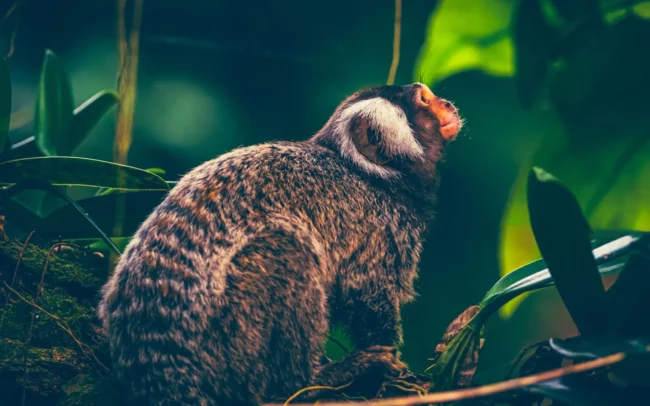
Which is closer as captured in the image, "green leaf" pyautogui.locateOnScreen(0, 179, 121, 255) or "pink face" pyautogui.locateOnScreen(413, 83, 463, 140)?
"green leaf" pyautogui.locateOnScreen(0, 179, 121, 255)

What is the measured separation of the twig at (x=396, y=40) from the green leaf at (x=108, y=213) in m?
0.94

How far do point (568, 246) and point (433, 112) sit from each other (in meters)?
0.84

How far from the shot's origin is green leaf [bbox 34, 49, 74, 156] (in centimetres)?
179

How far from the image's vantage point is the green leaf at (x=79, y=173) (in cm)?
152

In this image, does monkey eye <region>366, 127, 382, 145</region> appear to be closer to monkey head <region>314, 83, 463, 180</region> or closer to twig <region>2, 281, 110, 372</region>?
monkey head <region>314, 83, 463, 180</region>

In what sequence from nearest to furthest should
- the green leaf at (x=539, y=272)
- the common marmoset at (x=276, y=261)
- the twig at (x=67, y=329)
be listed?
the green leaf at (x=539, y=272), the common marmoset at (x=276, y=261), the twig at (x=67, y=329)

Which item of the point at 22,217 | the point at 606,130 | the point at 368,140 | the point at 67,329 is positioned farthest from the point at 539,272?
the point at 22,217

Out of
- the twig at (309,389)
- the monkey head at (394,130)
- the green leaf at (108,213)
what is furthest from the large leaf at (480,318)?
the green leaf at (108,213)

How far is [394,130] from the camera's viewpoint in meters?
1.75

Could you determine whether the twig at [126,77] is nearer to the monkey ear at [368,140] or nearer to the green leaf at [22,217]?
the green leaf at [22,217]

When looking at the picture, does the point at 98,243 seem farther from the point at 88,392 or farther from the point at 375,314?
the point at 375,314

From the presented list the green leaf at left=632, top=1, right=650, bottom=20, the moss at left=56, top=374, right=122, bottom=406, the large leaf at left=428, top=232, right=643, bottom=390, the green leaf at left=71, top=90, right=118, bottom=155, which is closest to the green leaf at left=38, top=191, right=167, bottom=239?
the green leaf at left=71, top=90, right=118, bottom=155

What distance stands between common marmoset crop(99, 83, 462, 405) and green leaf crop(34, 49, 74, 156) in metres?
0.55

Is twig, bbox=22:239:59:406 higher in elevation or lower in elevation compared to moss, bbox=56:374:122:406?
higher
